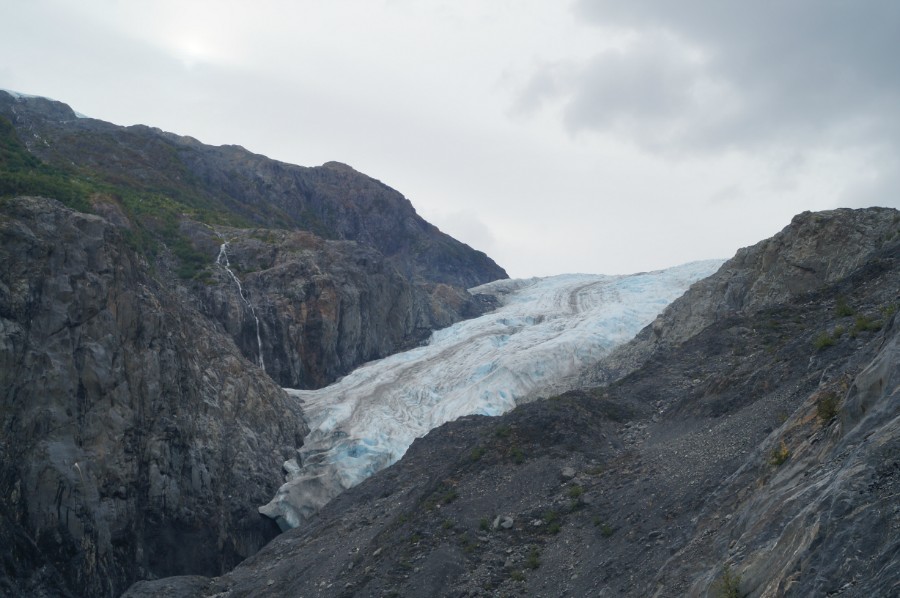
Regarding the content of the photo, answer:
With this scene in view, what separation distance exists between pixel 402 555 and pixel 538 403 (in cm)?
719

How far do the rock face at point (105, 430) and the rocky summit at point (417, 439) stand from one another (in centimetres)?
7

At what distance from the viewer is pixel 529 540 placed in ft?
48.5

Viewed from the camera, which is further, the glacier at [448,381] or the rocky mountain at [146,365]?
the glacier at [448,381]

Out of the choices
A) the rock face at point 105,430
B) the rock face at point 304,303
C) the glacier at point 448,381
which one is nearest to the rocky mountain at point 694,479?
the rock face at point 105,430

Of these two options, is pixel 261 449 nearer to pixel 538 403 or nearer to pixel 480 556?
pixel 538 403

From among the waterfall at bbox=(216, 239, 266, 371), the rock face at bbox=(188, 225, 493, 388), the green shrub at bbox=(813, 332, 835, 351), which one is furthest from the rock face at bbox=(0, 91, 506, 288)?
the green shrub at bbox=(813, 332, 835, 351)

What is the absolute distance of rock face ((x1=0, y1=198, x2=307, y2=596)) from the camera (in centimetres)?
2145

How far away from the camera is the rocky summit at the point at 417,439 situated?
30.2 feet

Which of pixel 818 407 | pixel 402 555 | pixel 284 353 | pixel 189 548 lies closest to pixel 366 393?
pixel 284 353

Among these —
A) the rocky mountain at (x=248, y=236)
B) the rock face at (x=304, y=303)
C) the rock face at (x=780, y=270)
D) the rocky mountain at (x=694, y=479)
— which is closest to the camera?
the rocky mountain at (x=694, y=479)

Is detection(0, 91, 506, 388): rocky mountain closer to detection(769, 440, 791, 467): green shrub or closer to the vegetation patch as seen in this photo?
the vegetation patch

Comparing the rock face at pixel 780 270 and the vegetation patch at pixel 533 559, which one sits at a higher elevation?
the rock face at pixel 780 270

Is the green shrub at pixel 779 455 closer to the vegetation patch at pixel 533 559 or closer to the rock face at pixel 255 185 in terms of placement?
the vegetation patch at pixel 533 559

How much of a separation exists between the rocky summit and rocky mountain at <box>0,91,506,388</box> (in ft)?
0.86
